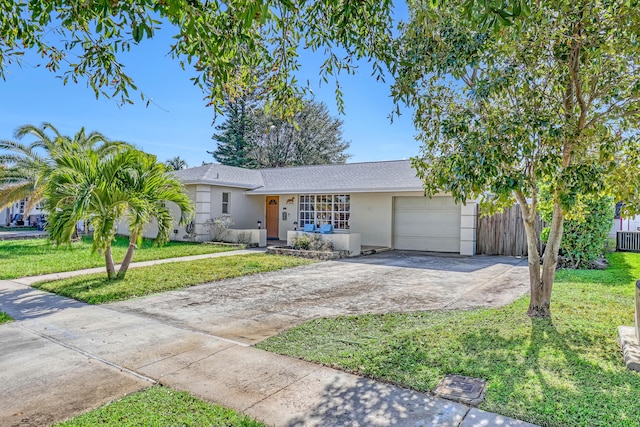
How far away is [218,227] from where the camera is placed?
1780 centimetres

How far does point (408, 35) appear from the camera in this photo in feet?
18.0

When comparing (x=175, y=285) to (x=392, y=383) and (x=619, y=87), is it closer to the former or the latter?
(x=392, y=383)

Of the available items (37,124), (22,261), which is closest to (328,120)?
(37,124)

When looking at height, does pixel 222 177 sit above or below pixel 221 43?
above

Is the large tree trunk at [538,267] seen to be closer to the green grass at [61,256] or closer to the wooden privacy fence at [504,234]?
the green grass at [61,256]

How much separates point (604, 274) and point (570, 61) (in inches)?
283

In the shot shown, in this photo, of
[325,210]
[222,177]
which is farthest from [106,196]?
[325,210]

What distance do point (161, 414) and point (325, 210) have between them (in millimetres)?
15421

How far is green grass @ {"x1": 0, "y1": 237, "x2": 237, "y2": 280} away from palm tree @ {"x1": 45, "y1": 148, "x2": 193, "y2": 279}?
45.5 inches

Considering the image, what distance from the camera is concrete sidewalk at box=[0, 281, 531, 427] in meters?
3.25

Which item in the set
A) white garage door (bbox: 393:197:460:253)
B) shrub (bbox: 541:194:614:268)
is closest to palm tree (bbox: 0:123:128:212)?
white garage door (bbox: 393:197:460:253)

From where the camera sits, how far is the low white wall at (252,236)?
683 inches

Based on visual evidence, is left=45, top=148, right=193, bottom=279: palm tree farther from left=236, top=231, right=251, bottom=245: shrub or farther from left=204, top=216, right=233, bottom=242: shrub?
left=204, top=216, right=233, bottom=242: shrub

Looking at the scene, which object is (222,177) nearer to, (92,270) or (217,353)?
(92,270)
